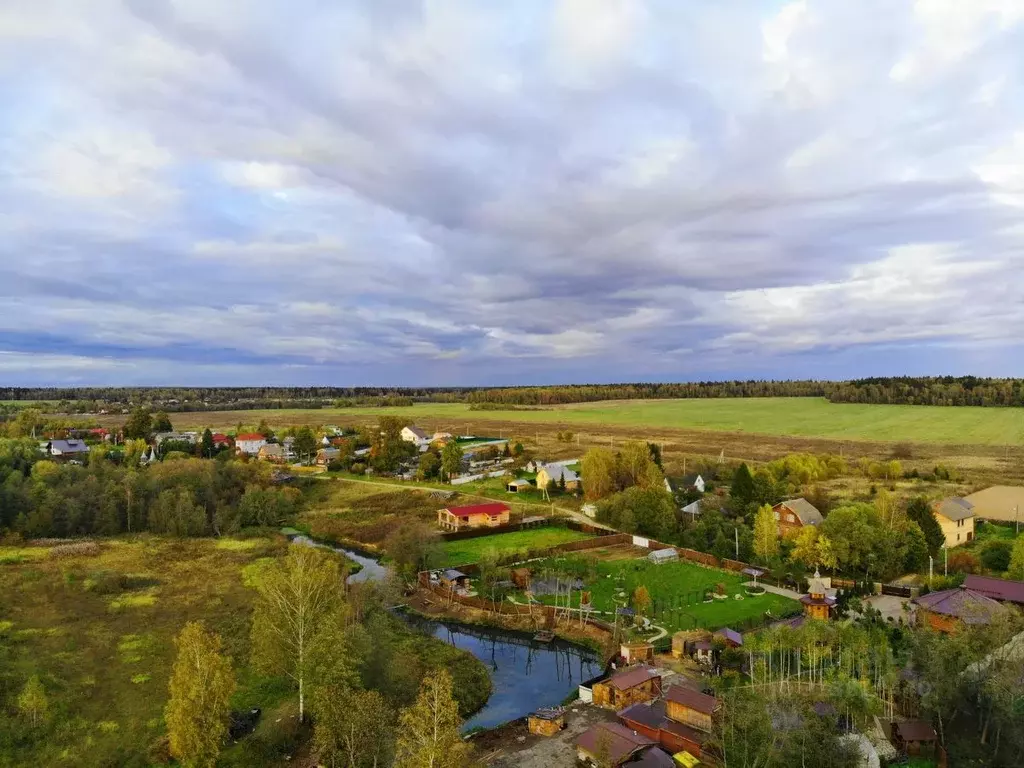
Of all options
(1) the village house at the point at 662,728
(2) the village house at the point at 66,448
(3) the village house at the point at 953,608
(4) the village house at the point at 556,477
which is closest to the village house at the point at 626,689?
(1) the village house at the point at 662,728

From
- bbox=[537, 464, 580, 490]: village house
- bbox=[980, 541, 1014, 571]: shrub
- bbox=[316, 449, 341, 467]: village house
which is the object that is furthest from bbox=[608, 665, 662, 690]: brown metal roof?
bbox=[316, 449, 341, 467]: village house

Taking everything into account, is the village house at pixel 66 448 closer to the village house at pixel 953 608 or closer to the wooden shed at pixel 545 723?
the wooden shed at pixel 545 723

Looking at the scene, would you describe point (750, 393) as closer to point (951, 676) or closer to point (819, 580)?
point (819, 580)

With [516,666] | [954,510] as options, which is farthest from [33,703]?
[954,510]

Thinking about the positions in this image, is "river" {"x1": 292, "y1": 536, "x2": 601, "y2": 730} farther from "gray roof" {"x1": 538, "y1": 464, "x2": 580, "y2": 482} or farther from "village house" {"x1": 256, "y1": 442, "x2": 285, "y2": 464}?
"village house" {"x1": 256, "y1": 442, "x2": 285, "y2": 464}

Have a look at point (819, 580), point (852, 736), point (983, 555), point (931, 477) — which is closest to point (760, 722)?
point (852, 736)

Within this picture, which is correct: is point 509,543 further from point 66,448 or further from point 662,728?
point 66,448
